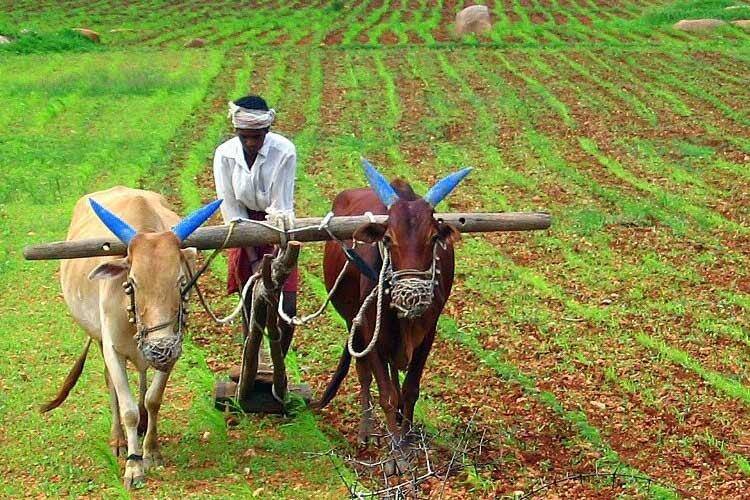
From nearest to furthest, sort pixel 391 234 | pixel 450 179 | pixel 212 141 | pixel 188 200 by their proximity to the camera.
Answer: pixel 391 234 < pixel 450 179 < pixel 188 200 < pixel 212 141

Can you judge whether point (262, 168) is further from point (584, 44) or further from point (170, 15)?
point (170, 15)

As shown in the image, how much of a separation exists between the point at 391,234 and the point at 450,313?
360cm

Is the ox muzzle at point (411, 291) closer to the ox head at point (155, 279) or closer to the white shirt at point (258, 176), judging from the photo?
the ox head at point (155, 279)

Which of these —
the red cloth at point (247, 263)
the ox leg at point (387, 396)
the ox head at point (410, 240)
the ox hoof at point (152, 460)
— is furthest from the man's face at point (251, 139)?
the ox hoof at point (152, 460)

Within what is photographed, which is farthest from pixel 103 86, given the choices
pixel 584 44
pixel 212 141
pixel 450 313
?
pixel 450 313

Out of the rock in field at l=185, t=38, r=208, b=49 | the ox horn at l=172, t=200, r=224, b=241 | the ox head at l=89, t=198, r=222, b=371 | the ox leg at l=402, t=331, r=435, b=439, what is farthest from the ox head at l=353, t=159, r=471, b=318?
the rock in field at l=185, t=38, r=208, b=49

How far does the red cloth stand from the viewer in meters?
7.24

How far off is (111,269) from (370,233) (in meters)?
1.42

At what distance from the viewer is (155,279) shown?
595cm

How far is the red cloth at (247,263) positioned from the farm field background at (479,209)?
0.87 metres

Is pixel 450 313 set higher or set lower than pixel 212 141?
higher

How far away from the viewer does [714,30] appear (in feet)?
86.4

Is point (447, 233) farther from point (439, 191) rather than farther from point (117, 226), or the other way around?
point (117, 226)

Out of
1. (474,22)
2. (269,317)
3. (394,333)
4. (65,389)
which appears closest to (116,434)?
(65,389)
